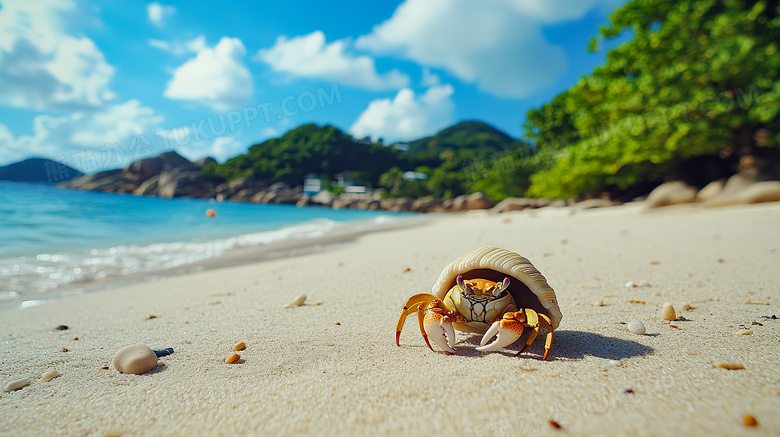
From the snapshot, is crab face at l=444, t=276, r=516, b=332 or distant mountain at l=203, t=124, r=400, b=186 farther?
distant mountain at l=203, t=124, r=400, b=186

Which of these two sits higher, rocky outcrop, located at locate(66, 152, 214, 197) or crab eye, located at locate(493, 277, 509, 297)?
rocky outcrop, located at locate(66, 152, 214, 197)

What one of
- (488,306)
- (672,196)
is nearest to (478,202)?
(672,196)

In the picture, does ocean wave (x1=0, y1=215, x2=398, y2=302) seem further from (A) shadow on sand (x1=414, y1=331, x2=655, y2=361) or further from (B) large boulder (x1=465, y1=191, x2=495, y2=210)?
(B) large boulder (x1=465, y1=191, x2=495, y2=210)

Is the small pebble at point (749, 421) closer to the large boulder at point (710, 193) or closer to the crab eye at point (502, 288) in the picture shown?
the crab eye at point (502, 288)

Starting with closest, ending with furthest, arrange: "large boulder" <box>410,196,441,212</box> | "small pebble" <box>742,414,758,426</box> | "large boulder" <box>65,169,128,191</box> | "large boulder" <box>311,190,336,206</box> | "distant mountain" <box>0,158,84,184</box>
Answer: "small pebble" <box>742,414,758,426</box>, "distant mountain" <box>0,158,84,184</box>, "large boulder" <box>410,196,441,212</box>, "large boulder" <box>311,190,336,206</box>, "large boulder" <box>65,169,128,191</box>

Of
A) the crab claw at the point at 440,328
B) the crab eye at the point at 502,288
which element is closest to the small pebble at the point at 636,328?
the crab eye at the point at 502,288

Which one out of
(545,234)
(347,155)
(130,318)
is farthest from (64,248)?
(347,155)

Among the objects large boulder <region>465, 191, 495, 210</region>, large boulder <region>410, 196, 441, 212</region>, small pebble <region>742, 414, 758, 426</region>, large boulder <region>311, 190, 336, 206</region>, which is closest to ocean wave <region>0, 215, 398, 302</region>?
small pebble <region>742, 414, 758, 426</region>
